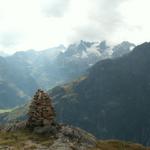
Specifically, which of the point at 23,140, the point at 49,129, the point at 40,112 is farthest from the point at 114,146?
the point at 23,140

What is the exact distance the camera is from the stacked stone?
336 feet

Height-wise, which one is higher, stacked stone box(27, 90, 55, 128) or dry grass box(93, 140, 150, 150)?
stacked stone box(27, 90, 55, 128)

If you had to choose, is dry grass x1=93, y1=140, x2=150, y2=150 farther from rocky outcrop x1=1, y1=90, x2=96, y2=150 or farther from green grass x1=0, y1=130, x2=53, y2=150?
green grass x1=0, y1=130, x2=53, y2=150

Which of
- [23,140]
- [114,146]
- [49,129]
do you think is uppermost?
[49,129]

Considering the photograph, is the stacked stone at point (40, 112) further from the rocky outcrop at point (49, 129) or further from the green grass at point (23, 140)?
the green grass at point (23, 140)

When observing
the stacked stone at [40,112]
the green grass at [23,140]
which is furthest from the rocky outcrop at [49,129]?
the green grass at [23,140]

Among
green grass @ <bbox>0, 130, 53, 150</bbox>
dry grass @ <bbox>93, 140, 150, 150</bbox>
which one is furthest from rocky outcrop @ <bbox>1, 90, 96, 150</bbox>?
dry grass @ <bbox>93, 140, 150, 150</bbox>

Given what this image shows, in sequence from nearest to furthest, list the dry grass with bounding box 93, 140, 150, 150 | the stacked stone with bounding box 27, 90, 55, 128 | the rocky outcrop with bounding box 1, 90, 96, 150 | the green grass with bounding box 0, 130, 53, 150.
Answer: the green grass with bounding box 0, 130, 53, 150, the rocky outcrop with bounding box 1, 90, 96, 150, the dry grass with bounding box 93, 140, 150, 150, the stacked stone with bounding box 27, 90, 55, 128

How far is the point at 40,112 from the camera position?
104 meters

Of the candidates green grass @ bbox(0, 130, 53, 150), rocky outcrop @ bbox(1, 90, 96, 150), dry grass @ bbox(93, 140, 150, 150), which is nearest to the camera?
green grass @ bbox(0, 130, 53, 150)

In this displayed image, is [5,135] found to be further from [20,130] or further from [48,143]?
[48,143]

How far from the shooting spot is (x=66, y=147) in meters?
85.5

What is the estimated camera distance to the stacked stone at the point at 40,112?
336 ft

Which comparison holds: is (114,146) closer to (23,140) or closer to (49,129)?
(49,129)
